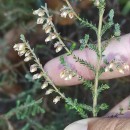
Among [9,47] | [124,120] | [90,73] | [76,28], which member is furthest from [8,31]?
[124,120]

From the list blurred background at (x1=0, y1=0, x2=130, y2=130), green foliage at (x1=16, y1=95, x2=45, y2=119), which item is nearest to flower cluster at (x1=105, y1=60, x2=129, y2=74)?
green foliage at (x1=16, y1=95, x2=45, y2=119)

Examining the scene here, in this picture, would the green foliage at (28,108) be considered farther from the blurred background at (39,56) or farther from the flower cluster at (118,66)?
the flower cluster at (118,66)

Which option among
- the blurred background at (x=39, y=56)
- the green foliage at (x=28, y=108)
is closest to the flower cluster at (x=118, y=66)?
the green foliage at (x=28, y=108)

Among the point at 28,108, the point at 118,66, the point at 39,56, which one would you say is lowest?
the point at 28,108

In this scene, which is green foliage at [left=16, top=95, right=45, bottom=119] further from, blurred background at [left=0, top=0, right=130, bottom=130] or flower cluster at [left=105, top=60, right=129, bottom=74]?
flower cluster at [left=105, top=60, right=129, bottom=74]

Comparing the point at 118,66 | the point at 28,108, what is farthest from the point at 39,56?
the point at 118,66

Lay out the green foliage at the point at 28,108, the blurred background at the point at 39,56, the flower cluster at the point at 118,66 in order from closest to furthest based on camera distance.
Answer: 1. the flower cluster at the point at 118,66
2. the green foliage at the point at 28,108
3. the blurred background at the point at 39,56

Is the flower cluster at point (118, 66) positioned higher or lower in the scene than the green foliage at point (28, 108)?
higher

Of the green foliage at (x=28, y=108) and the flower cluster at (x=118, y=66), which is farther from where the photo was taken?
the green foliage at (x=28, y=108)

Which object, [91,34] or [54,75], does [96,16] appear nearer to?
[91,34]

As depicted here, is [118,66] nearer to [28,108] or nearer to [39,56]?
[28,108]
